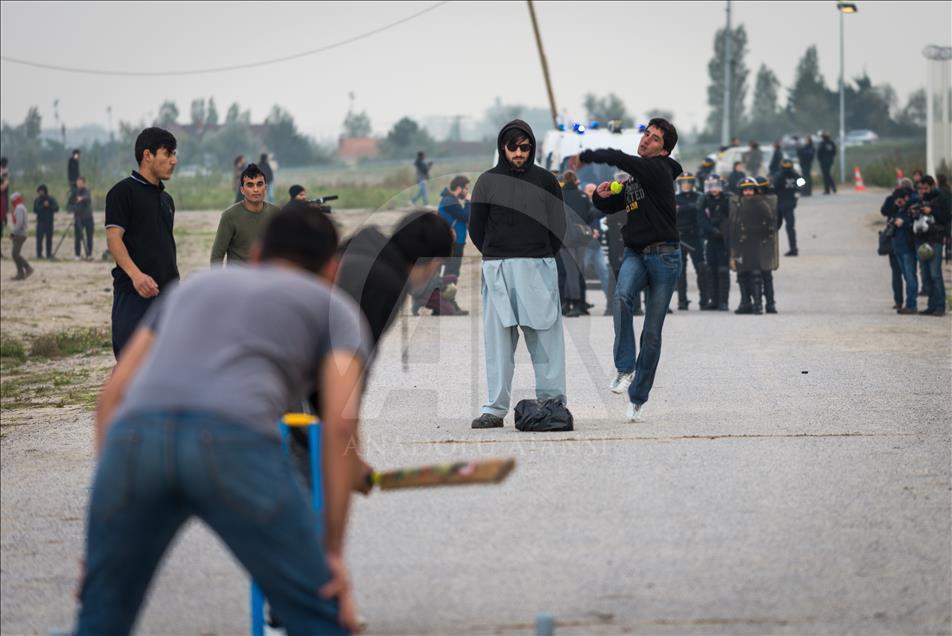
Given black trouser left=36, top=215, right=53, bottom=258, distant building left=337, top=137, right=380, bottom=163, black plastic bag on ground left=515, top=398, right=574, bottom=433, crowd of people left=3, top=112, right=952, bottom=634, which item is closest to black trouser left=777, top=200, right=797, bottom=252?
black trouser left=36, top=215, right=53, bottom=258

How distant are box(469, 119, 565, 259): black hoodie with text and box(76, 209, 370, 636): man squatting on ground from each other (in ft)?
21.1

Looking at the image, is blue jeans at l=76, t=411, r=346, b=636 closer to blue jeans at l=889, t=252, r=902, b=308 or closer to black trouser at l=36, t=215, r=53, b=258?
blue jeans at l=889, t=252, r=902, b=308

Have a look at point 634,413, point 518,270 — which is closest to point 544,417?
point 634,413

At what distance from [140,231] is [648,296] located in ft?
11.9

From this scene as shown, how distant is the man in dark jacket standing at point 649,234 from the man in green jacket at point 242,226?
7.66ft

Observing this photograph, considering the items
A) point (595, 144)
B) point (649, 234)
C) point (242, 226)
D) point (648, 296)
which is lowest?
point (648, 296)

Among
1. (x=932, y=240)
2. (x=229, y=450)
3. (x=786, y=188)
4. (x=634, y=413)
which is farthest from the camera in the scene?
(x=786, y=188)

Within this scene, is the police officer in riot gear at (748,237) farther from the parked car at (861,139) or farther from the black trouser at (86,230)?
the parked car at (861,139)

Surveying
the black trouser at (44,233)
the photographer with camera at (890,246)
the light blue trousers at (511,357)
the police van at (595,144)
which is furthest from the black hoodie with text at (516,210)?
the black trouser at (44,233)

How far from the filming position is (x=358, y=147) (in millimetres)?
117938

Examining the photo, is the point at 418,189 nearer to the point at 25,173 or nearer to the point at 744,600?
the point at 25,173

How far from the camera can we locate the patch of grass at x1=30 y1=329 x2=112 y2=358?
19531 millimetres

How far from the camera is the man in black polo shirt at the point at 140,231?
8773mm

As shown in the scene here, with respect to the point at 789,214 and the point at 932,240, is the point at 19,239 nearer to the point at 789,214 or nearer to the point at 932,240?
the point at 789,214
